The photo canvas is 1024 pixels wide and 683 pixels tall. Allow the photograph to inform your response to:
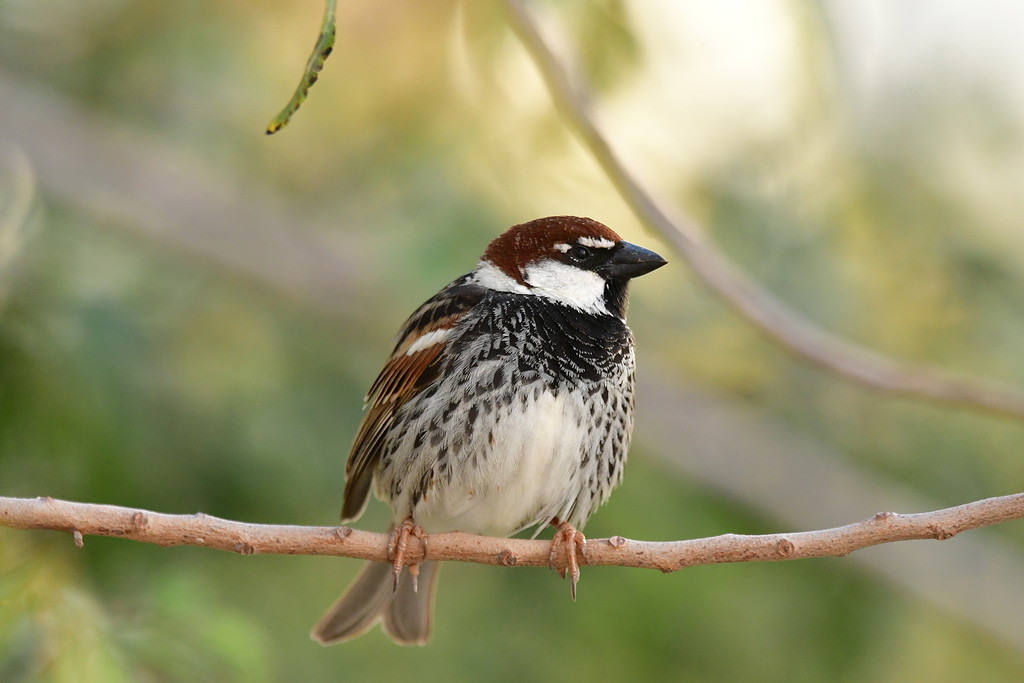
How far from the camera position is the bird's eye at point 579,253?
9.09 feet

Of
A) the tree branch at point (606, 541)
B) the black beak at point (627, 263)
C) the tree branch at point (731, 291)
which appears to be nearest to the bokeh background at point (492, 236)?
the tree branch at point (731, 291)

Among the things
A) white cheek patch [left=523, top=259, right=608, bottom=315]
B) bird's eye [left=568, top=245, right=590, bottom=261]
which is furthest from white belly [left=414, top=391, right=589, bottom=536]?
bird's eye [left=568, top=245, right=590, bottom=261]

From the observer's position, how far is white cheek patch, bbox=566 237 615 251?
108 inches

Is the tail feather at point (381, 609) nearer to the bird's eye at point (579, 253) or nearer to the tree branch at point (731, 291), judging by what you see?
the bird's eye at point (579, 253)

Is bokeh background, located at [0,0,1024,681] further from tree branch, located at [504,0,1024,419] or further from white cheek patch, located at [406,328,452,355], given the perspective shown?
white cheek patch, located at [406,328,452,355]

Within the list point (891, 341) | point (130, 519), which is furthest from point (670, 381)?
point (130, 519)

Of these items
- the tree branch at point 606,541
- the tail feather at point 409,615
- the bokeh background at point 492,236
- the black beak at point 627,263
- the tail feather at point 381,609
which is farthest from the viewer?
the bokeh background at point 492,236

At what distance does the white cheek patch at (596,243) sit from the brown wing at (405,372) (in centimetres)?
28

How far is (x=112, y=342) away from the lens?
331 cm

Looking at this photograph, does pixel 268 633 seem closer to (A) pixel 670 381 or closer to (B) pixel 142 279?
(B) pixel 142 279

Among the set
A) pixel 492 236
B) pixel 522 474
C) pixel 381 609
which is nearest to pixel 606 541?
pixel 522 474

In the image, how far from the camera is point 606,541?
90.1 inches

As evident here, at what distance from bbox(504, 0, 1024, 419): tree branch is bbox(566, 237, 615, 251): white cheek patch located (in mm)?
379

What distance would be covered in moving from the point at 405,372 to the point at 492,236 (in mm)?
1529
